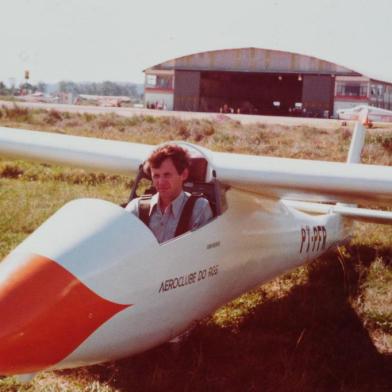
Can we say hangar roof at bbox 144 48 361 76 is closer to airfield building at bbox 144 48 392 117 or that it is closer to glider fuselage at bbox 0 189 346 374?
airfield building at bbox 144 48 392 117

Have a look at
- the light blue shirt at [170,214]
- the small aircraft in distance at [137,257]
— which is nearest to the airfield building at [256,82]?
the small aircraft in distance at [137,257]

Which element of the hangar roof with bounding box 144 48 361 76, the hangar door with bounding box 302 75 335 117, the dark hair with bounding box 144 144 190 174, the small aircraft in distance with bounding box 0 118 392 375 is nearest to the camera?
the small aircraft in distance with bounding box 0 118 392 375

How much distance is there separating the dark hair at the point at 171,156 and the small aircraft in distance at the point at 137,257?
13.4 inches

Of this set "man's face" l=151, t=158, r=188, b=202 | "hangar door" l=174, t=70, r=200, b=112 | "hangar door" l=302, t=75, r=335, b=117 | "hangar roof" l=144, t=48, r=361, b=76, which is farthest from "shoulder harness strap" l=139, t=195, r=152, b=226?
"hangar door" l=174, t=70, r=200, b=112

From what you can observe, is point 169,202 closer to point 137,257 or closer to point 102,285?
point 137,257

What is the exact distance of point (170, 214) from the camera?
4348 millimetres

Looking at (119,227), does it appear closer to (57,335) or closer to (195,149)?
(57,335)

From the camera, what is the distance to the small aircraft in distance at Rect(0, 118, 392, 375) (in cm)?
333

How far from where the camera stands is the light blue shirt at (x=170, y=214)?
430 centimetres

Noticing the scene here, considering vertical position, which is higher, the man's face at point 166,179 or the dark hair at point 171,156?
the dark hair at point 171,156

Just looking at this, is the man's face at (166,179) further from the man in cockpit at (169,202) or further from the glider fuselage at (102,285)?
the glider fuselage at (102,285)

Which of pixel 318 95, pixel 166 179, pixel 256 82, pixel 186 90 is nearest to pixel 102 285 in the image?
pixel 166 179

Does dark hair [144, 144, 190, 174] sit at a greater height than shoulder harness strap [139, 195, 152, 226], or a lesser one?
greater

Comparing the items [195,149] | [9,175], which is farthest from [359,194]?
[9,175]
